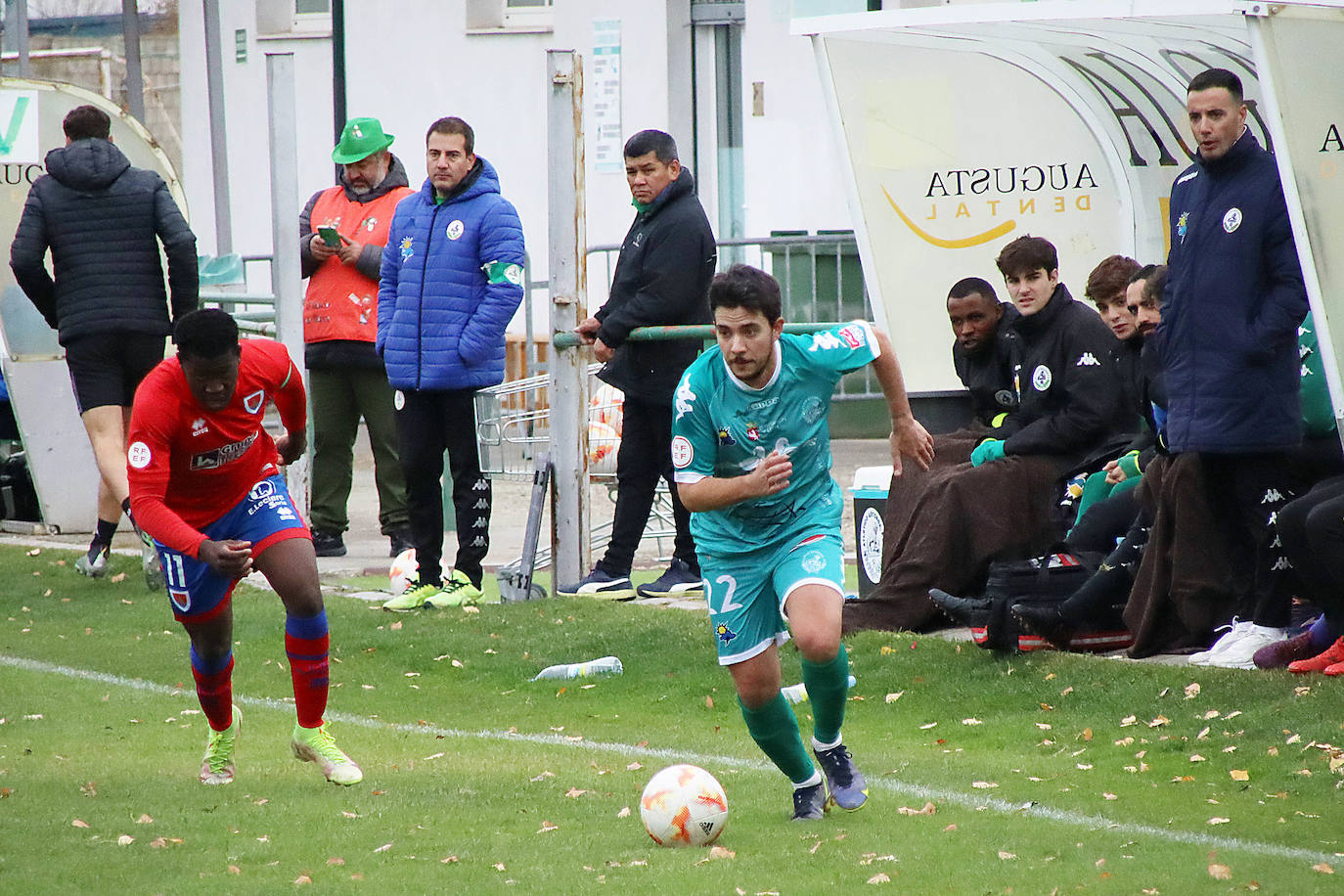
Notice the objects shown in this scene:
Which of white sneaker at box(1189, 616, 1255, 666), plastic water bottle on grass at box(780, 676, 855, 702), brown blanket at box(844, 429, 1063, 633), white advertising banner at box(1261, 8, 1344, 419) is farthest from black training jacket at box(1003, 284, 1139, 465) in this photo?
white advertising banner at box(1261, 8, 1344, 419)

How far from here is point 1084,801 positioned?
593cm

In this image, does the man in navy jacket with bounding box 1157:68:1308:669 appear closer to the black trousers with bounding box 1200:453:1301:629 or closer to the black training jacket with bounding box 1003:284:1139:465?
the black trousers with bounding box 1200:453:1301:629

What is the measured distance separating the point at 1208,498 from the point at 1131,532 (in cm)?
55

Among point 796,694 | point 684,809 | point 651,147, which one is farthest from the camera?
point 651,147

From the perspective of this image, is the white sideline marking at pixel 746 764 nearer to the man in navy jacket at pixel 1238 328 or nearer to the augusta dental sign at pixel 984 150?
the man in navy jacket at pixel 1238 328

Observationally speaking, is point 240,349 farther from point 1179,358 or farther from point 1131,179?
point 1131,179

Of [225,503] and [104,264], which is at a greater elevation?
[104,264]

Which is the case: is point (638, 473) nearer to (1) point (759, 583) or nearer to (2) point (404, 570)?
(2) point (404, 570)

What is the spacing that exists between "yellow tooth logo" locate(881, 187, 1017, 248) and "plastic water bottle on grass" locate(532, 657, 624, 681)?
343cm

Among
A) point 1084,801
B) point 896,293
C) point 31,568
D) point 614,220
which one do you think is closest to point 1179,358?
point 1084,801

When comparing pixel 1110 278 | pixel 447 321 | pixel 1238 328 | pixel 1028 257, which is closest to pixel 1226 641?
pixel 1238 328

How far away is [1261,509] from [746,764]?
7.41 ft

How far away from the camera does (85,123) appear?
10.5 m

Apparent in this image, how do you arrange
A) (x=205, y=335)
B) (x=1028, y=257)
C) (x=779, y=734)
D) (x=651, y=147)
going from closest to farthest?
1. (x=779, y=734)
2. (x=205, y=335)
3. (x=1028, y=257)
4. (x=651, y=147)
